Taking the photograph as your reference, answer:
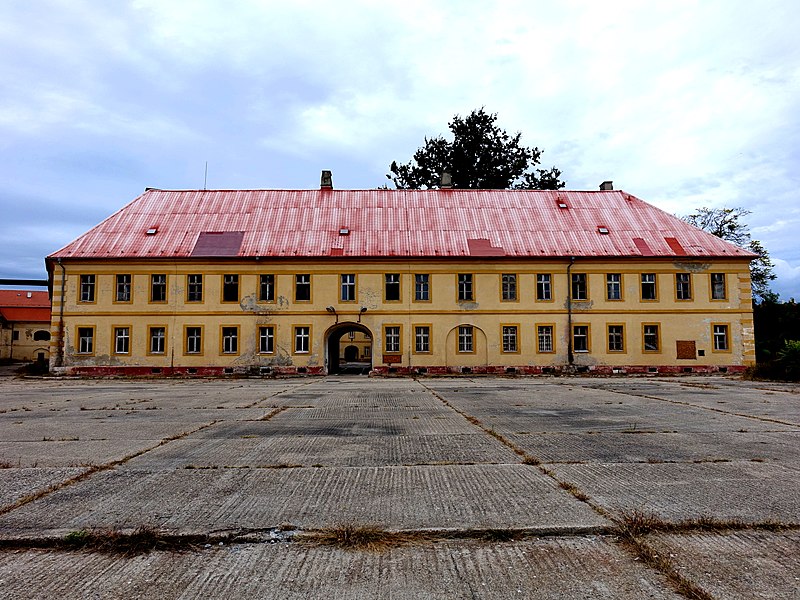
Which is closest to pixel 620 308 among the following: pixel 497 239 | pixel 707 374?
pixel 707 374

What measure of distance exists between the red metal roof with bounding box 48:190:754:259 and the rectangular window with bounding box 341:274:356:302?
1.28 metres

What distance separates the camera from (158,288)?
29750 millimetres

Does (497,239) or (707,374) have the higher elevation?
(497,239)

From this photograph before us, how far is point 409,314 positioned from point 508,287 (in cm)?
532

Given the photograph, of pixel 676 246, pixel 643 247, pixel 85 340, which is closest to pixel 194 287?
pixel 85 340

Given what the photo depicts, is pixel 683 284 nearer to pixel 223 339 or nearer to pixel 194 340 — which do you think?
pixel 223 339

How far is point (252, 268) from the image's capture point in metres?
29.8

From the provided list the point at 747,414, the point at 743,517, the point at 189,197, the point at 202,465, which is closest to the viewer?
the point at 743,517

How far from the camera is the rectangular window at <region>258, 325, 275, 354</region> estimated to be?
29562 millimetres

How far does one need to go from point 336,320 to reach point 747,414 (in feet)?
72.8

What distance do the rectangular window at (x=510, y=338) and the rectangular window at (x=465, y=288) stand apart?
2.39 m

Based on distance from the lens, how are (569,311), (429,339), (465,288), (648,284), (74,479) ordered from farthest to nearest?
(648,284) < (465,288) < (569,311) < (429,339) < (74,479)

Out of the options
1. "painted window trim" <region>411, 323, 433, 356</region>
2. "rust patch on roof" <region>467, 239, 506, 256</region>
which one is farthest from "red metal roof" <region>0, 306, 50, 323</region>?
"rust patch on roof" <region>467, 239, 506, 256</region>

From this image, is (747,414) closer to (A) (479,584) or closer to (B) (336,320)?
(A) (479,584)
